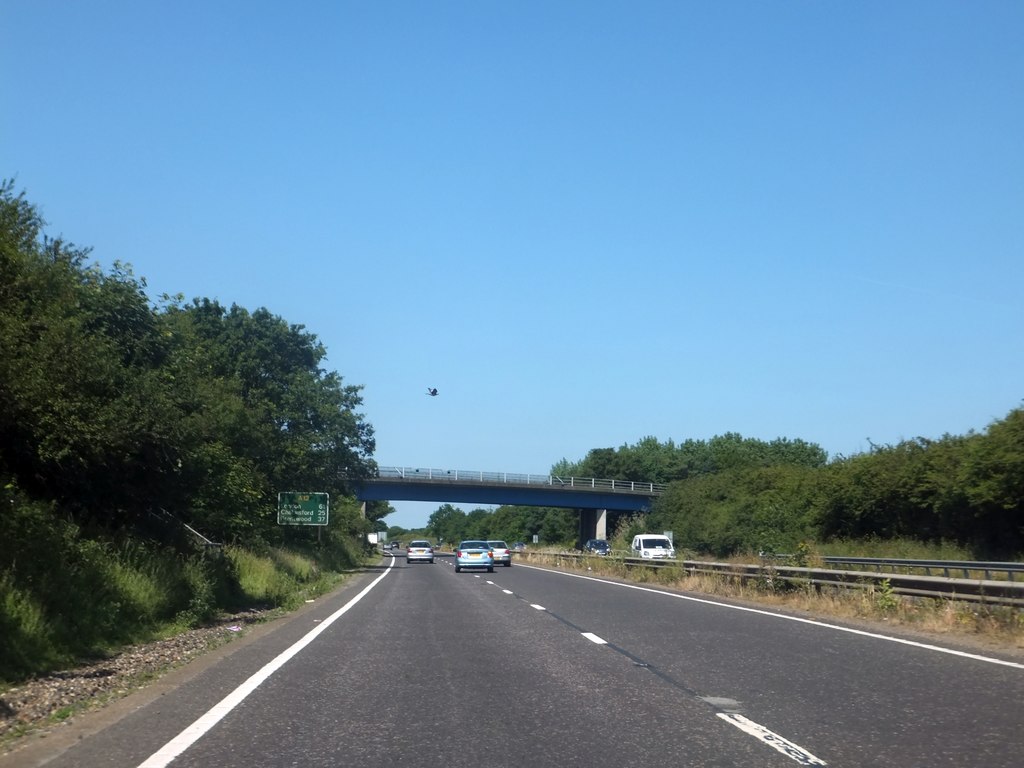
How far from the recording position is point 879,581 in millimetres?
21703

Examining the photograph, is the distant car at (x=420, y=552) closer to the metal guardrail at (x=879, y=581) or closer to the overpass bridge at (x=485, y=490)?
the overpass bridge at (x=485, y=490)

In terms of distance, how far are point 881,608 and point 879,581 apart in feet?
5.86

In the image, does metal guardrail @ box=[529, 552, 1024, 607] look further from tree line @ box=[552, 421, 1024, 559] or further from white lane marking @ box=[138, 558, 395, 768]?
white lane marking @ box=[138, 558, 395, 768]

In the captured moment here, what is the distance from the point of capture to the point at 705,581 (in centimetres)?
3159

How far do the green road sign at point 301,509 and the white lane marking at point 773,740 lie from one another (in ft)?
132

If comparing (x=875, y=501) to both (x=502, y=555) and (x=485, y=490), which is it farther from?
(x=485, y=490)

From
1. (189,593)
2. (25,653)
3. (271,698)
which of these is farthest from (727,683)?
(189,593)

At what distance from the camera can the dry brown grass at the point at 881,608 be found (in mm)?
15878

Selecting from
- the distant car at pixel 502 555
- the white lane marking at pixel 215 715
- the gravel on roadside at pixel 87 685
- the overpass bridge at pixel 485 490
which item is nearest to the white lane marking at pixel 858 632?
the white lane marking at pixel 215 715

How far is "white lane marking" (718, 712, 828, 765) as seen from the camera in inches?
292

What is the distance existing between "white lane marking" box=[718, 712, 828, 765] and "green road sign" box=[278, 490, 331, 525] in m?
40.3

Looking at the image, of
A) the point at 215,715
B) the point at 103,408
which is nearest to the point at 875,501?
the point at 103,408

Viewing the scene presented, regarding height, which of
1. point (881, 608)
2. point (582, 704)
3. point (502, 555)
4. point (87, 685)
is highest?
point (881, 608)

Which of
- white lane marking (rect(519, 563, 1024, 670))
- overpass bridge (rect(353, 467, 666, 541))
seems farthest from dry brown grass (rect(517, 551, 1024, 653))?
overpass bridge (rect(353, 467, 666, 541))
